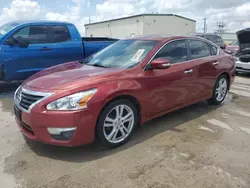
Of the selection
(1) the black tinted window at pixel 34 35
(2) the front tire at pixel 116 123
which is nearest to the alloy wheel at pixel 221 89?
→ (2) the front tire at pixel 116 123

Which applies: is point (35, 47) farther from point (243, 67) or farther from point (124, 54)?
point (243, 67)

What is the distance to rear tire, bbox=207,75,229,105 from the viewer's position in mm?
4922

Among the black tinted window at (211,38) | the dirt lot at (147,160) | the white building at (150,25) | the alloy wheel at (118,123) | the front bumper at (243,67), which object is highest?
the white building at (150,25)

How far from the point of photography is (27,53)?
17.9 ft

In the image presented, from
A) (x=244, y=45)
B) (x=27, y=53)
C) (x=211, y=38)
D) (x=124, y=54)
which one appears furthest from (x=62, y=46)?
(x=211, y=38)

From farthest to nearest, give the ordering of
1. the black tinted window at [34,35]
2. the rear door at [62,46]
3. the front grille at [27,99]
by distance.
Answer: the rear door at [62,46], the black tinted window at [34,35], the front grille at [27,99]

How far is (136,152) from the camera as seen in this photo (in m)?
3.10

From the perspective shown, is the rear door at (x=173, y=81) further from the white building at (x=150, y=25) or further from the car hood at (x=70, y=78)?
the white building at (x=150, y=25)

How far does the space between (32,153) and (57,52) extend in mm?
3445

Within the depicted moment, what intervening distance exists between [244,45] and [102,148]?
28.4 ft

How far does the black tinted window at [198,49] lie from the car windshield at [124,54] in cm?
90

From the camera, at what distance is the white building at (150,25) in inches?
1328

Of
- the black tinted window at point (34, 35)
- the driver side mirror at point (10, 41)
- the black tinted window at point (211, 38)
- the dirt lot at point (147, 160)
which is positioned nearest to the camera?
the dirt lot at point (147, 160)

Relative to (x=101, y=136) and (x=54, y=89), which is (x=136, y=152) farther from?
(x=54, y=89)
